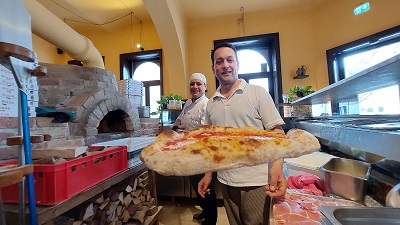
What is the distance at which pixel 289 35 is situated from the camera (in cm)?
416

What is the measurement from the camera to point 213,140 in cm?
59

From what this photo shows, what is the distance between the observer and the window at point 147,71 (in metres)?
4.68

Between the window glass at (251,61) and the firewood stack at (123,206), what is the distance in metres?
3.37

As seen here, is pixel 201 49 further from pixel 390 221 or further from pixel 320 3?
pixel 390 221

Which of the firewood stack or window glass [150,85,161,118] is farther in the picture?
window glass [150,85,161,118]

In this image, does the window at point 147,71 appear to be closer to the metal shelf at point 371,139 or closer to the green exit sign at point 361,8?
the green exit sign at point 361,8

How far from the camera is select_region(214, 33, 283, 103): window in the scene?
417cm

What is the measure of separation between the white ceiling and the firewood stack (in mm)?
3401

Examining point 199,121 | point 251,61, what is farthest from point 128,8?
point 199,121

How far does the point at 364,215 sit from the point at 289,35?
14.2ft

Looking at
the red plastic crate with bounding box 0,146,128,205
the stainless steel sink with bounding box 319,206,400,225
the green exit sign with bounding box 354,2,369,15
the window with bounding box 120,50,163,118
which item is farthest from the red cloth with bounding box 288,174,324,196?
the window with bounding box 120,50,163,118

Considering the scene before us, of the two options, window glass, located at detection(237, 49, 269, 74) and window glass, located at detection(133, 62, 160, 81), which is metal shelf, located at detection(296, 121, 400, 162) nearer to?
window glass, located at detection(237, 49, 269, 74)

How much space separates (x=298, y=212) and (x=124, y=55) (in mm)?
4873

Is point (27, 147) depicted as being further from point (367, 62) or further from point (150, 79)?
point (367, 62)
